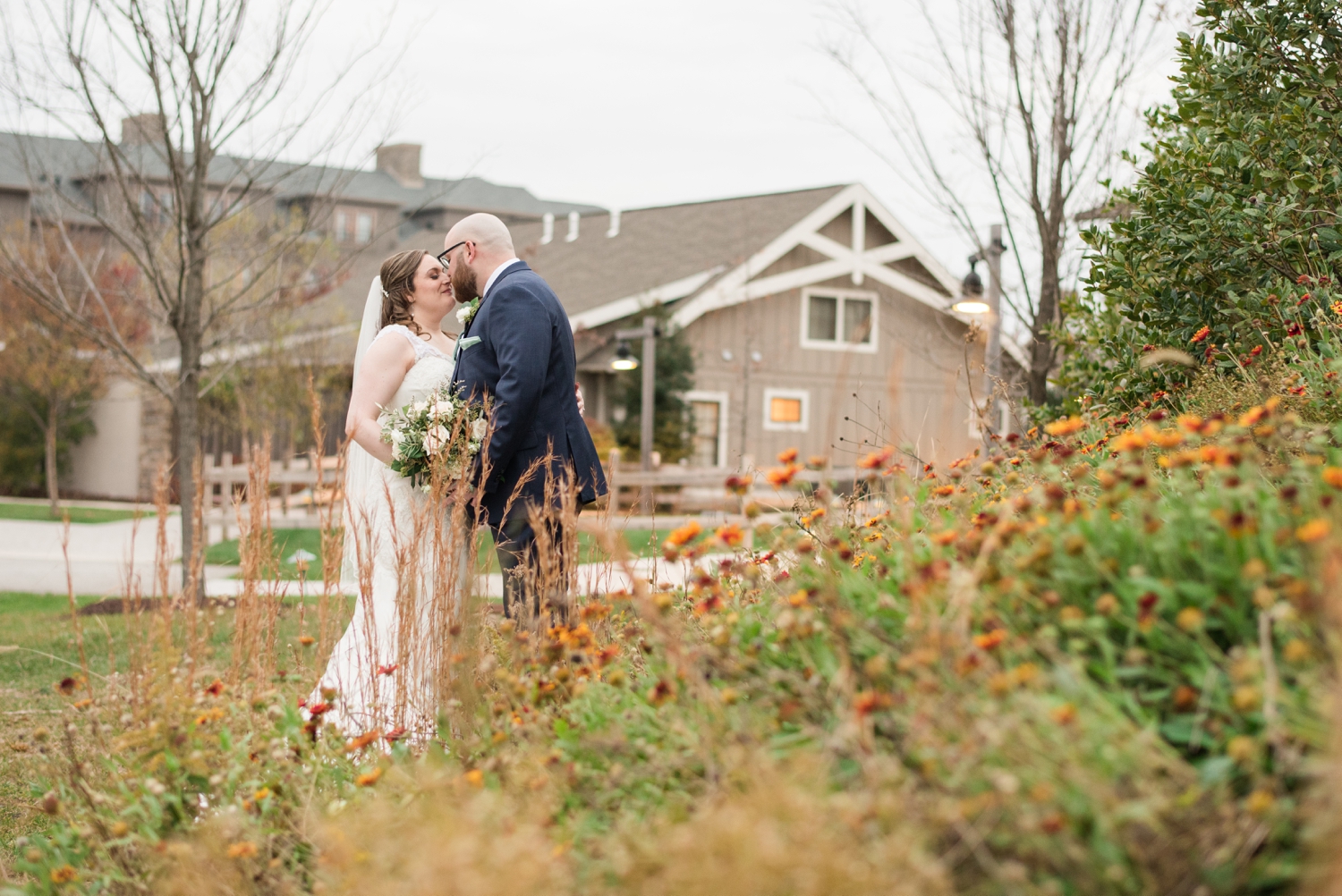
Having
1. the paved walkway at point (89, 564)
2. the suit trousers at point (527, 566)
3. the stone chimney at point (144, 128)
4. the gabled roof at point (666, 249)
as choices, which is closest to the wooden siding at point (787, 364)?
the gabled roof at point (666, 249)

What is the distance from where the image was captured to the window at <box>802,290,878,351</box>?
20.5 metres

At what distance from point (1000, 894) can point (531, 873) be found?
71cm

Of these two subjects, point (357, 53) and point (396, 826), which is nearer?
point (396, 826)

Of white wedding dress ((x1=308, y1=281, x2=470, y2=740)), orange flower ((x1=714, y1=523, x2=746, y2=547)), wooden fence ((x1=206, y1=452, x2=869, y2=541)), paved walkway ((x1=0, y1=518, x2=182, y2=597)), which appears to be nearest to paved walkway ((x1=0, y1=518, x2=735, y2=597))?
paved walkway ((x1=0, y1=518, x2=182, y2=597))

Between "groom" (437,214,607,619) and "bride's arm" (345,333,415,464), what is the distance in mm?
314

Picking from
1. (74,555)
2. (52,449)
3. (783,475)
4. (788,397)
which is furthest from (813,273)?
(783,475)

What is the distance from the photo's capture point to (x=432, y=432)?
390 cm

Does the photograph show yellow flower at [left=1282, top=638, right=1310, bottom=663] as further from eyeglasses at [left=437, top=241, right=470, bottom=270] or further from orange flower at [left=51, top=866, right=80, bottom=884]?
eyeglasses at [left=437, top=241, right=470, bottom=270]

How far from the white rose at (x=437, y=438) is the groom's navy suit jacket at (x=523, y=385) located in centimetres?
17

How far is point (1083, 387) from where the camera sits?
5750mm

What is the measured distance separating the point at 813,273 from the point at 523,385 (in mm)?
16466

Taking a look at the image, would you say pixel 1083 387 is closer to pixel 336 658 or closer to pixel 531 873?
pixel 336 658

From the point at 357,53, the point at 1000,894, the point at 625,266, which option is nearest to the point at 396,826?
the point at 1000,894

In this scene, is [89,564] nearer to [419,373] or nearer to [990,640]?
[419,373]
